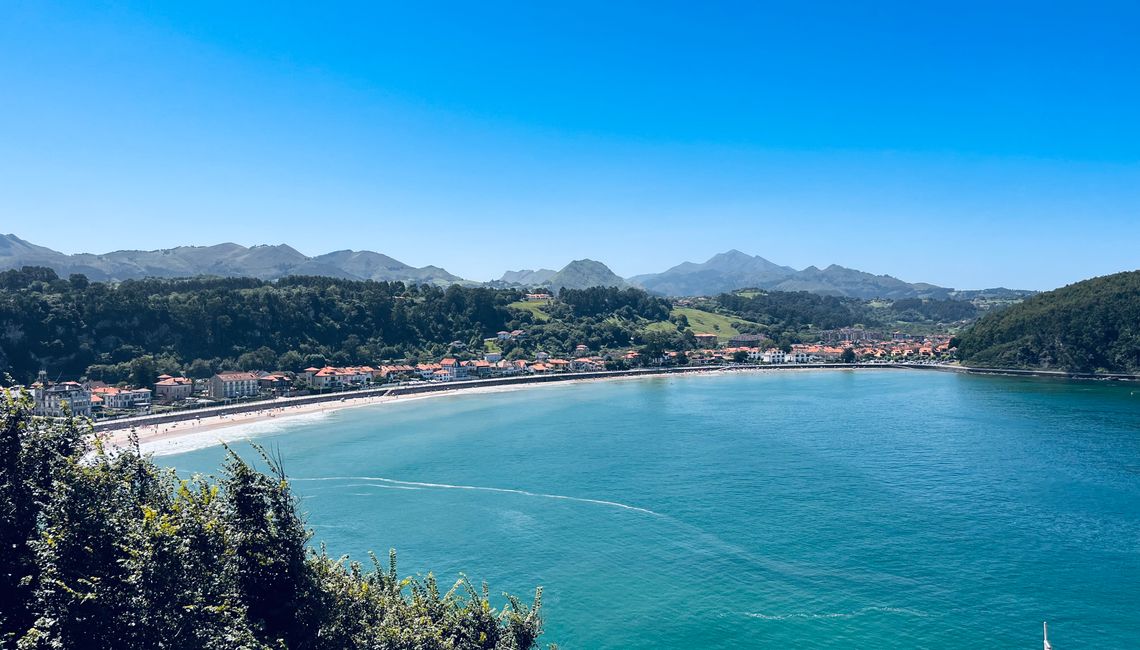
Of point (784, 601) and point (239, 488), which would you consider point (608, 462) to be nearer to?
point (784, 601)

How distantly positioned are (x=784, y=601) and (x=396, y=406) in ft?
145

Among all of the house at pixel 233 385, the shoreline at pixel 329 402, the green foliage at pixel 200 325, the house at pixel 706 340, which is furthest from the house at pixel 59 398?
the house at pixel 706 340

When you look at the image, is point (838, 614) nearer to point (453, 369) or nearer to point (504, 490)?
point (504, 490)

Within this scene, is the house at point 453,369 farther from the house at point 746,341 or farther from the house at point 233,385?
the house at point 746,341

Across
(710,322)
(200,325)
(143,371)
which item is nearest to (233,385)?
(143,371)

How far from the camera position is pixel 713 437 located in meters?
41.6

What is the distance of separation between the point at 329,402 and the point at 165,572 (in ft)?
180

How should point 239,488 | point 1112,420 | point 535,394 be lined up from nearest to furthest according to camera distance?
1. point 239,488
2. point 1112,420
3. point 535,394

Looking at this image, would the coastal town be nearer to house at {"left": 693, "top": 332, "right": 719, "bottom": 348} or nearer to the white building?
the white building

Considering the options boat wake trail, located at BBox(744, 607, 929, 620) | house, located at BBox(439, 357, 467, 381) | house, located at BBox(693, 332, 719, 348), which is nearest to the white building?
house, located at BBox(439, 357, 467, 381)

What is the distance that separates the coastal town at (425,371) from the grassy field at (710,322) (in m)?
2.13

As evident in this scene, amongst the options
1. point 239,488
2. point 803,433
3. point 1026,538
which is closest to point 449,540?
point 239,488

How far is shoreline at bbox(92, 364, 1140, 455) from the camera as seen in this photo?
43.4 m

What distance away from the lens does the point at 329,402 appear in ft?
197
